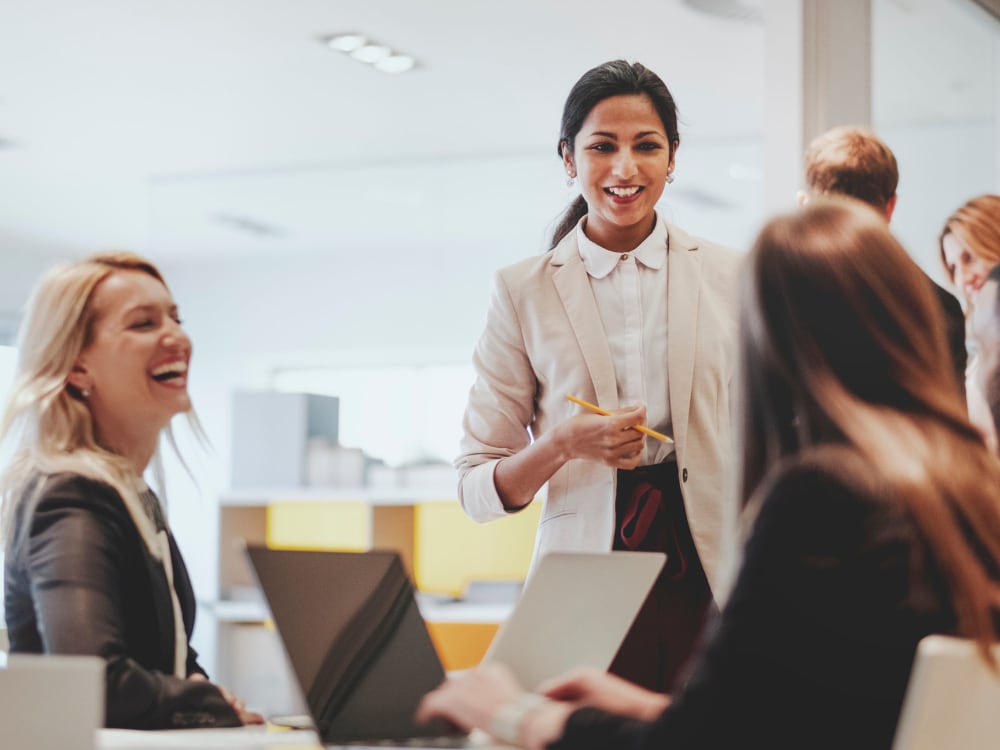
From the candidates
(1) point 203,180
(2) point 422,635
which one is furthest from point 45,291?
(1) point 203,180

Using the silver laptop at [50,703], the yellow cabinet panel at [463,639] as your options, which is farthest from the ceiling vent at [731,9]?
the silver laptop at [50,703]

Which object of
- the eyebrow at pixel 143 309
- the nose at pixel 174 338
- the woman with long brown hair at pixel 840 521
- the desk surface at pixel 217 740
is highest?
the eyebrow at pixel 143 309

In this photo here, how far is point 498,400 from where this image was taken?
2283mm

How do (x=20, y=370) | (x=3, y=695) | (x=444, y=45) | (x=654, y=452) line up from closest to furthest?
1. (x=3, y=695)
2. (x=20, y=370)
3. (x=654, y=452)
4. (x=444, y=45)

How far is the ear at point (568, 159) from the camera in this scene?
237cm

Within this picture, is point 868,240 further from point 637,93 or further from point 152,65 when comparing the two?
point 152,65

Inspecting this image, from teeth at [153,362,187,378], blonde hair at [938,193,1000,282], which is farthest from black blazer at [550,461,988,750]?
blonde hair at [938,193,1000,282]

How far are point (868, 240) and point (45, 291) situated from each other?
1.19 metres

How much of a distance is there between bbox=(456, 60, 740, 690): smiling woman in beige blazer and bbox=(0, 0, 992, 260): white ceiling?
1.98 metres

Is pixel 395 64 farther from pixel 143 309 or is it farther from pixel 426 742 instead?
pixel 426 742

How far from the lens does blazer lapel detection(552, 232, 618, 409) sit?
7.23ft

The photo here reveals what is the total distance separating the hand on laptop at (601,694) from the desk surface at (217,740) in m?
0.08

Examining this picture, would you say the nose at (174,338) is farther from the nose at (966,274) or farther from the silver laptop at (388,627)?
the nose at (966,274)

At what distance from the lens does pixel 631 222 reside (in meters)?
2.27
